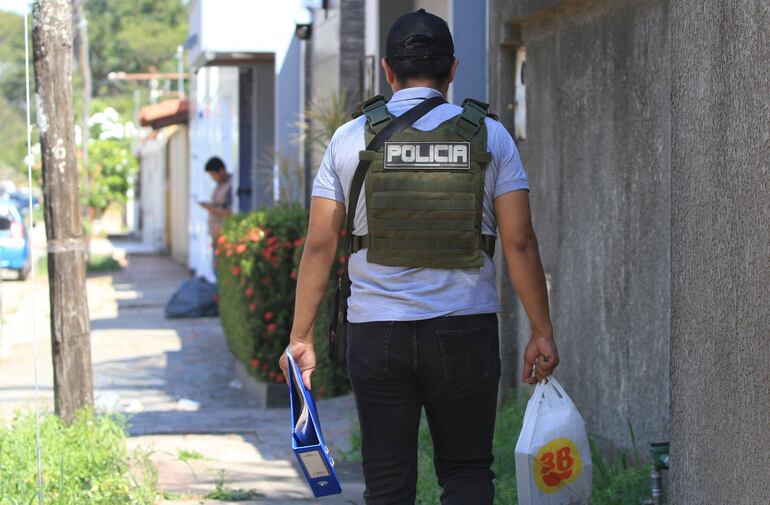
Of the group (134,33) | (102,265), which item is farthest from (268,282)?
(134,33)

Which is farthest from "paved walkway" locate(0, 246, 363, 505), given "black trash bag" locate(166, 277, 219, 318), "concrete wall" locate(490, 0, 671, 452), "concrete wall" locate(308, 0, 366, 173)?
"concrete wall" locate(308, 0, 366, 173)

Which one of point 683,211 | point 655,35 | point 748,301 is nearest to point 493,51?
point 655,35

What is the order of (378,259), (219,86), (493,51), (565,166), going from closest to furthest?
(378,259) < (565,166) < (493,51) < (219,86)

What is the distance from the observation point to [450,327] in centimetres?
359

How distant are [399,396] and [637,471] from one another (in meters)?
1.64

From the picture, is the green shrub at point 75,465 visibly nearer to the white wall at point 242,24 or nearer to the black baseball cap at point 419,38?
the black baseball cap at point 419,38

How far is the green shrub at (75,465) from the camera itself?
521 centimetres

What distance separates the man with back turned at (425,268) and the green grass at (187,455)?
3392 millimetres

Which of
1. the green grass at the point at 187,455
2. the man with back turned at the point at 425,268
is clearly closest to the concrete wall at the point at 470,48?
the green grass at the point at 187,455

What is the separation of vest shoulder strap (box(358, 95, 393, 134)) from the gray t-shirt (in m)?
0.04

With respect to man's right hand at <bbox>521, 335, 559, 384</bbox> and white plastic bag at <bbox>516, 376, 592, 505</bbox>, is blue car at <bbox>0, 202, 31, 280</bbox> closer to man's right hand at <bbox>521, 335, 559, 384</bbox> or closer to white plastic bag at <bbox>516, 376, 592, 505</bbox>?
white plastic bag at <bbox>516, 376, 592, 505</bbox>

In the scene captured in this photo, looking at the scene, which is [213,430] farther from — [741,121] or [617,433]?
[741,121]

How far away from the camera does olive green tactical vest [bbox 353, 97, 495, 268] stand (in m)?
3.61

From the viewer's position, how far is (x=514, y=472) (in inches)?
220
